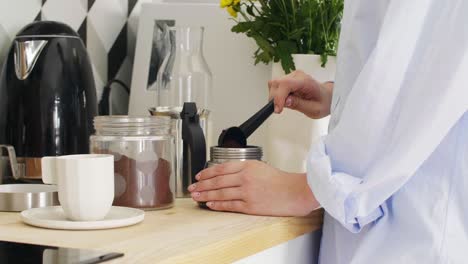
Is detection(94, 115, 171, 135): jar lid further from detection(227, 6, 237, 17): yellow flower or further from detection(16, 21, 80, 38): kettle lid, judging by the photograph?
detection(227, 6, 237, 17): yellow flower

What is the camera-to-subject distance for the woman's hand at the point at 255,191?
3.57 feet

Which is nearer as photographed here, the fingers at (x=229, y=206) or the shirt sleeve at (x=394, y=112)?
the shirt sleeve at (x=394, y=112)

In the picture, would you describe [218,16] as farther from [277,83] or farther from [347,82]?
[347,82]

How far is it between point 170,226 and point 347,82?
0.98 feet

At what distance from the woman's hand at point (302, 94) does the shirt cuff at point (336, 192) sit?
31 cm

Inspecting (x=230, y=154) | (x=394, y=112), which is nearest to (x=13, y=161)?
(x=230, y=154)

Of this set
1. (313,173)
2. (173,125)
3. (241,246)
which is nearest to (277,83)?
(173,125)

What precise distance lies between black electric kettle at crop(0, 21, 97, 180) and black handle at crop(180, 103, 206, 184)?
18 centimetres

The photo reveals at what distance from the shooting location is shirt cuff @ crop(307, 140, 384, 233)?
0.97m

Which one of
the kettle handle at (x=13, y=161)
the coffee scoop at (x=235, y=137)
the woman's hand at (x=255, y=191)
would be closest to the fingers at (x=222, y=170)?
the woman's hand at (x=255, y=191)

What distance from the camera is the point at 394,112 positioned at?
0.99 meters

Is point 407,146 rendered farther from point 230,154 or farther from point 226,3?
point 226,3

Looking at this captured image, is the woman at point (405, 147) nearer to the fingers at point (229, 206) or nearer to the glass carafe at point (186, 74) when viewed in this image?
the fingers at point (229, 206)

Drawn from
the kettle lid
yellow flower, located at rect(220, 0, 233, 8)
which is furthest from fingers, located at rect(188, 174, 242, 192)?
yellow flower, located at rect(220, 0, 233, 8)
